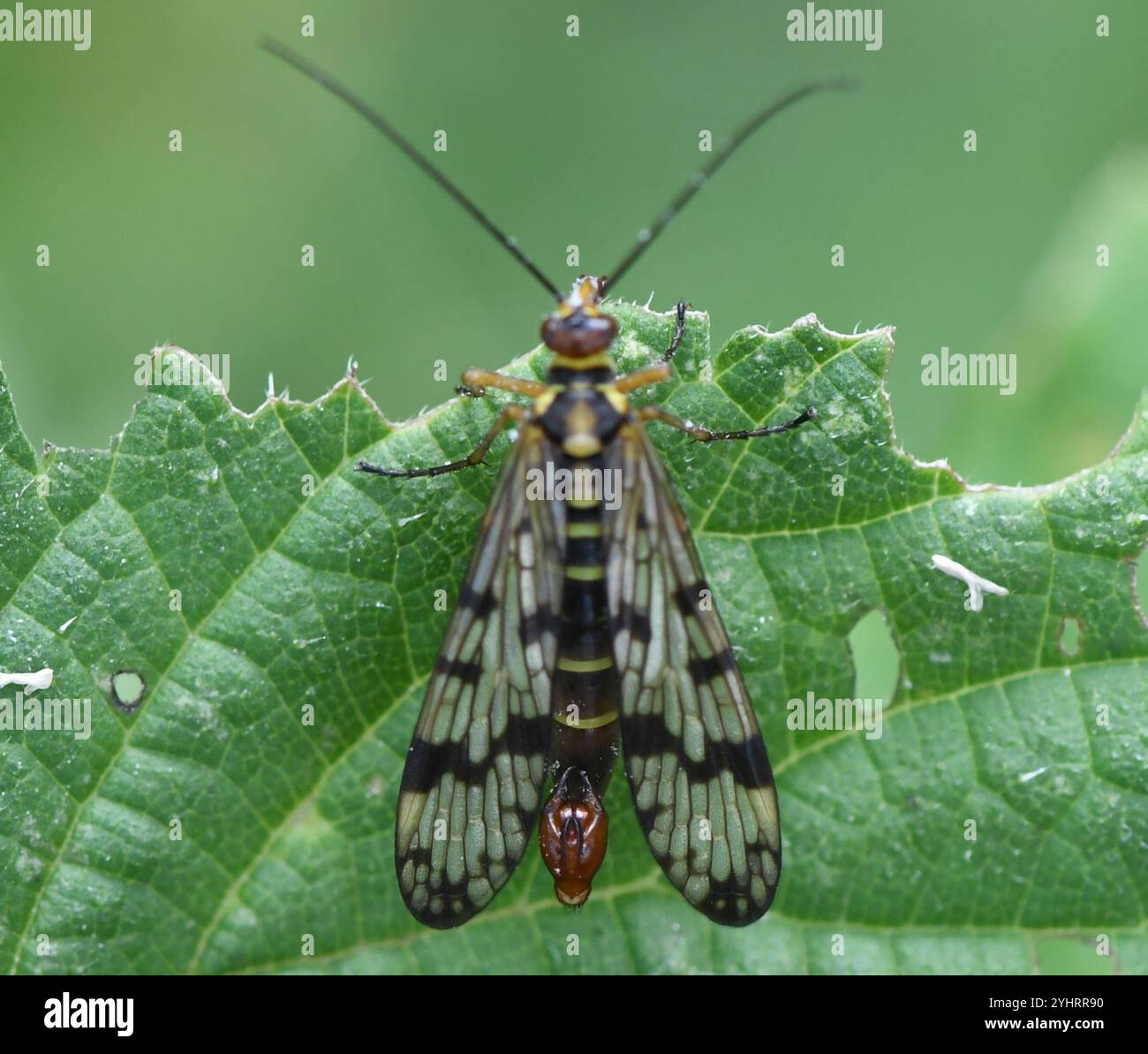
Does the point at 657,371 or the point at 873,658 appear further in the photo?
the point at 873,658

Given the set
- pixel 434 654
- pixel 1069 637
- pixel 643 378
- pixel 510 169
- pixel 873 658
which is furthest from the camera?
pixel 510 169

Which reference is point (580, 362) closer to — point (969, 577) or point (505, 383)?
point (505, 383)

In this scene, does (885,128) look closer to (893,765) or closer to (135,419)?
(893,765)

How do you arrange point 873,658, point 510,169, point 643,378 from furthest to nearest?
point 510,169, point 873,658, point 643,378

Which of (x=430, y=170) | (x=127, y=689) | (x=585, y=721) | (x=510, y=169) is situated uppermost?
(x=510, y=169)

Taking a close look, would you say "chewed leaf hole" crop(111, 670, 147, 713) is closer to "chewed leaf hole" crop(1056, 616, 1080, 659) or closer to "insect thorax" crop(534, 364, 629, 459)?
"insect thorax" crop(534, 364, 629, 459)

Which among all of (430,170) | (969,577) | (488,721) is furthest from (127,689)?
(969,577)

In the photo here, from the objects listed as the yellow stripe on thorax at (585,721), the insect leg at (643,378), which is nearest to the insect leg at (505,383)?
the insect leg at (643,378)
